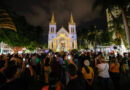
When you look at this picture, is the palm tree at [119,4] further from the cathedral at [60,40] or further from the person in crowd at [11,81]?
the cathedral at [60,40]

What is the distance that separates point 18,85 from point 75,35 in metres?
60.0

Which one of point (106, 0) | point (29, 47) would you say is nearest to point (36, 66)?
point (106, 0)

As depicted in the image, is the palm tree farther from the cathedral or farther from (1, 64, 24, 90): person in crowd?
the cathedral

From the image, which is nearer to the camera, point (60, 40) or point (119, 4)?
point (119, 4)

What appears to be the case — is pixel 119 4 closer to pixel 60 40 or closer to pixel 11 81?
pixel 11 81

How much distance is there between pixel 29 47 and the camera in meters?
31.1

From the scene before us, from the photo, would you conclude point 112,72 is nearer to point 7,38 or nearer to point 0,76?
point 0,76

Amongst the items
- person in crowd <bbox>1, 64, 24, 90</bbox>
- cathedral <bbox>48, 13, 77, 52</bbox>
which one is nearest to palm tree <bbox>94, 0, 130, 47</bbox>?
person in crowd <bbox>1, 64, 24, 90</bbox>

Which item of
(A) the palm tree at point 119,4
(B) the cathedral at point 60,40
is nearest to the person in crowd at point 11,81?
(A) the palm tree at point 119,4

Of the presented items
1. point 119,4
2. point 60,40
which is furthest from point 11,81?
point 60,40

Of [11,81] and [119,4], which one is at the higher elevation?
[119,4]

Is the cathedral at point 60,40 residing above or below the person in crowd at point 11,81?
above

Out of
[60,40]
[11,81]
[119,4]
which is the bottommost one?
[11,81]

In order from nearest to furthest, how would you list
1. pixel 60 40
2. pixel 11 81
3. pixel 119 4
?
pixel 11 81
pixel 119 4
pixel 60 40
